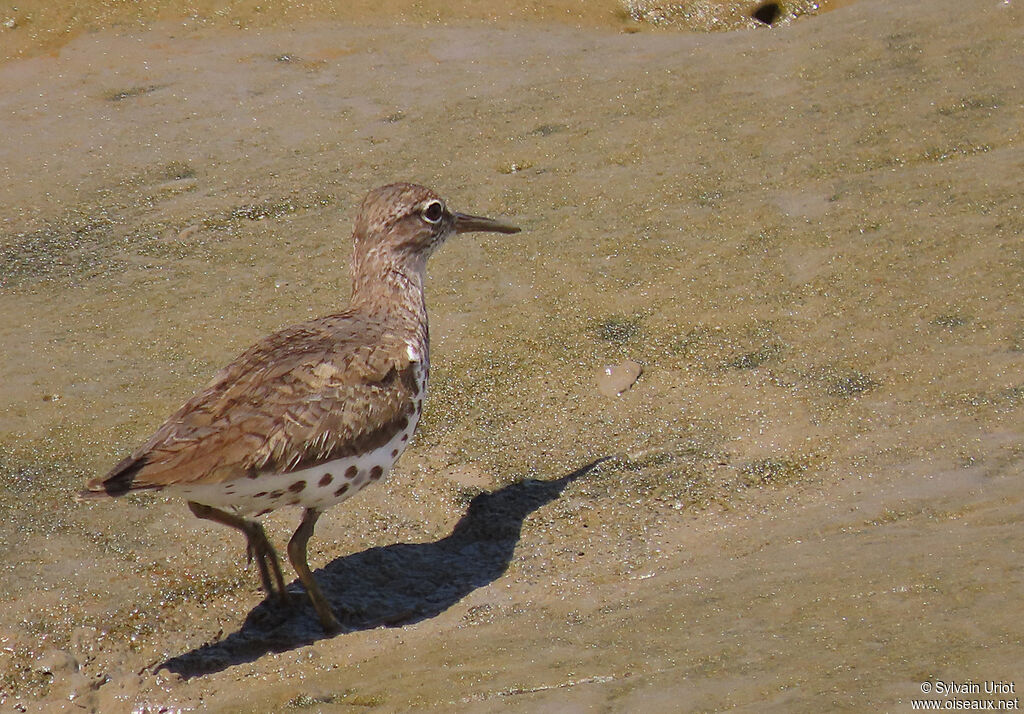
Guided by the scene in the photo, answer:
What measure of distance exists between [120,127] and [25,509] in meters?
4.73

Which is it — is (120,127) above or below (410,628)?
above

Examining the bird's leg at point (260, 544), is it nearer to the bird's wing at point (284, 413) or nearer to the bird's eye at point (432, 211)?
the bird's wing at point (284, 413)

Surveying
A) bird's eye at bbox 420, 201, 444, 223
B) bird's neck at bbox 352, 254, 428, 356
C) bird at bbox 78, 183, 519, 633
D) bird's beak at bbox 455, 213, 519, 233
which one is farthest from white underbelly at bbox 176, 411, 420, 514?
bird's beak at bbox 455, 213, 519, 233

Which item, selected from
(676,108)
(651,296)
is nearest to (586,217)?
(651,296)

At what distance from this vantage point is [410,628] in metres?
5.60

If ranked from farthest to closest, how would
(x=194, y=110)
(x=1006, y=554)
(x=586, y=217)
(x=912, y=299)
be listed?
(x=194, y=110), (x=586, y=217), (x=912, y=299), (x=1006, y=554)

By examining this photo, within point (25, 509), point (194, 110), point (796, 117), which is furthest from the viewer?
point (194, 110)

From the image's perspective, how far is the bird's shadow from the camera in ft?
18.4

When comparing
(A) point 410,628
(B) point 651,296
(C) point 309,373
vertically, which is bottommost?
(A) point 410,628

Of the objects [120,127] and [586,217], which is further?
[120,127]

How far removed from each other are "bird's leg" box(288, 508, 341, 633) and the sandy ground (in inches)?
5.8

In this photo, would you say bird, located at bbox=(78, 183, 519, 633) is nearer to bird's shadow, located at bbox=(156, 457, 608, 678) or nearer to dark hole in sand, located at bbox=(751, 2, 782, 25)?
bird's shadow, located at bbox=(156, 457, 608, 678)

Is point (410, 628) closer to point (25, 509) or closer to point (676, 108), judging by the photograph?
point (25, 509)

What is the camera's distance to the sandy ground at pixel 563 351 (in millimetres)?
5055
